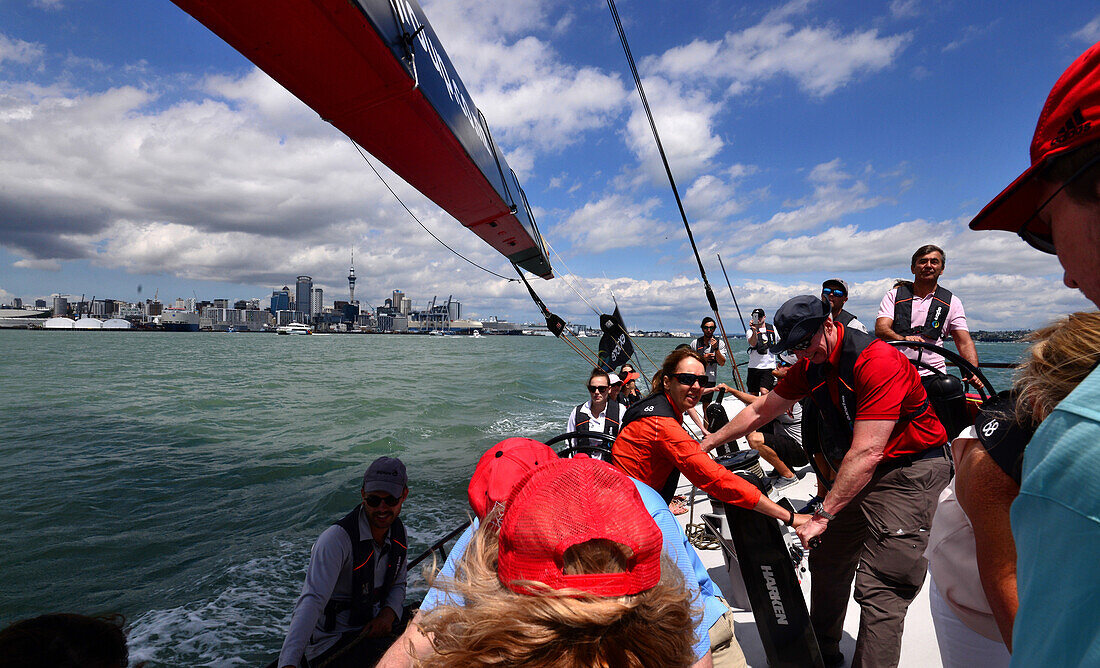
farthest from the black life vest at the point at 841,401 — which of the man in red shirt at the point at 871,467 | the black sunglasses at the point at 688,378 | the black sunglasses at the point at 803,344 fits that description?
the black sunglasses at the point at 688,378

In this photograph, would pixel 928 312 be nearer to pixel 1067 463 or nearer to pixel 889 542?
pixel 889 542

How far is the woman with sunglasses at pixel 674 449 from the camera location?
2156mm

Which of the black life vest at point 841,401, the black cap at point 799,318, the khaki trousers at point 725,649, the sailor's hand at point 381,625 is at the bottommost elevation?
the sailor's hand at point 381,625

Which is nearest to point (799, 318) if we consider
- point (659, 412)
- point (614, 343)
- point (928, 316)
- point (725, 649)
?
point (659, 412)

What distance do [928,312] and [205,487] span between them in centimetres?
1038

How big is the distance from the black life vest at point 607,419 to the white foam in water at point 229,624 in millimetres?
3391

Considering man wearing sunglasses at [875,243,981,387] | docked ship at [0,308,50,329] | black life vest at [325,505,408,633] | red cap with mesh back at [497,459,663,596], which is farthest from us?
docked ship at [0,308,50,329]

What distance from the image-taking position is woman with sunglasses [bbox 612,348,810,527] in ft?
7.07

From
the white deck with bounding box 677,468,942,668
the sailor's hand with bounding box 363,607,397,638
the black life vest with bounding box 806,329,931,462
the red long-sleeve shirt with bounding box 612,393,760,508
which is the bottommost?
the sailor's hand with bounding box 363,607,397,638

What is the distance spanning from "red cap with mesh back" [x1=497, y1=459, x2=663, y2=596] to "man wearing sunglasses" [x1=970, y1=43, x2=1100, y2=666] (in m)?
0.43

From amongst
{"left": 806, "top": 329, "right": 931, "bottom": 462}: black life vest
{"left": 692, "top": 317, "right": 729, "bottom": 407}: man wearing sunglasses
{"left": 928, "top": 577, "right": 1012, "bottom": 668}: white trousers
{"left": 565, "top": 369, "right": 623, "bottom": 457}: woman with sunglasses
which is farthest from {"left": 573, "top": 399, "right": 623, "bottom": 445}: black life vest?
{"left": 928, "top": 577, "right": 1012, "bottom": 668}: white trousers

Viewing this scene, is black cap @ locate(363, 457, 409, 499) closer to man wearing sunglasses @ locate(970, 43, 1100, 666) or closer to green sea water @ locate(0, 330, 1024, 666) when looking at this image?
green sea water @ locate(0, 330, 1024, 666)

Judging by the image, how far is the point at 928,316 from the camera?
12.8 ft

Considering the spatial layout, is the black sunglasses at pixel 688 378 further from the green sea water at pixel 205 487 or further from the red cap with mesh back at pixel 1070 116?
the red cap with mesh back at pixel 1070 116
